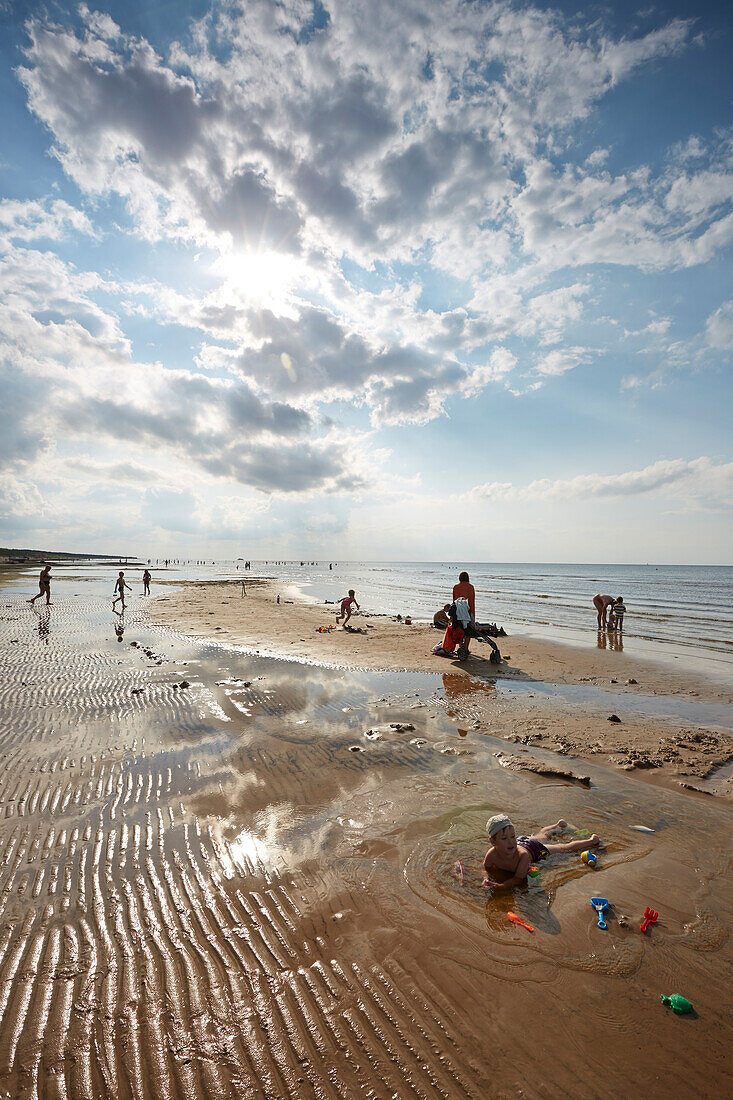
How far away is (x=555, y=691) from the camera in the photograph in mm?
11625

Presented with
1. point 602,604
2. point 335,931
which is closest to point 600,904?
point 335,931

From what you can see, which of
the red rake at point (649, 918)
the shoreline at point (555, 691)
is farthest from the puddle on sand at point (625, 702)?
the red rake at point (649, 918)

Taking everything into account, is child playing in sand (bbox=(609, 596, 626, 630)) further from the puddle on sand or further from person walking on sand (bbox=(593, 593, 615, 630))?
the puddle on sand

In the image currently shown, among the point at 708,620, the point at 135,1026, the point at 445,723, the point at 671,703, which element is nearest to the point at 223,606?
the point at 445,723

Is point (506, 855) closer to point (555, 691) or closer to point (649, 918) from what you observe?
point (649, 918)

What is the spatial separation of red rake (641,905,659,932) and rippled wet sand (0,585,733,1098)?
0.07 metres

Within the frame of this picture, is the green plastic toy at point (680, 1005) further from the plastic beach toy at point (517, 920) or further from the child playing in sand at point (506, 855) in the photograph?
the child playing in sand at point (506, 855)

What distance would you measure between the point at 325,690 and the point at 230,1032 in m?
8.03

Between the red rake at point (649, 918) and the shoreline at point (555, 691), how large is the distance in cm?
310

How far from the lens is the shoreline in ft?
25.2

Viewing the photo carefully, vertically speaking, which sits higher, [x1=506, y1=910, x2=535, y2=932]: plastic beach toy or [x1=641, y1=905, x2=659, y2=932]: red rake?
[x1=641, y1=905, x2=659, y2=932]: red rake

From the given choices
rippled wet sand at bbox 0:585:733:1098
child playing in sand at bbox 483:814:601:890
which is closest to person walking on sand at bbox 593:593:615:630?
rippled wet sand at bbox 0:585:733:1098

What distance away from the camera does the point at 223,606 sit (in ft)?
99.3

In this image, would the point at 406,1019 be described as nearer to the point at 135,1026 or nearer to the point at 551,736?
the point at 135,1026
